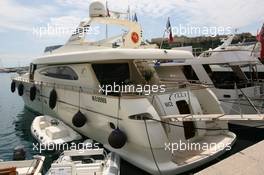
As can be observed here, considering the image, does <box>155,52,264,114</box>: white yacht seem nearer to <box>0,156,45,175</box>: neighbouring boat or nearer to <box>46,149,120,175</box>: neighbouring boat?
<box>46,149,120,175</box>: neighbouring boat

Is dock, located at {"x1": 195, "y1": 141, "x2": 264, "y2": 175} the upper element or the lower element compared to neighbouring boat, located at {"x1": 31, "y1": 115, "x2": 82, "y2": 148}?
upper

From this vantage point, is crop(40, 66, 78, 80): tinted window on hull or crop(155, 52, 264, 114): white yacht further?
crop(155, 52, 264, 114): white yacht

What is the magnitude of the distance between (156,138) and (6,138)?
299 inches

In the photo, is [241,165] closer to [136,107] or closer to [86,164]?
[136,107]

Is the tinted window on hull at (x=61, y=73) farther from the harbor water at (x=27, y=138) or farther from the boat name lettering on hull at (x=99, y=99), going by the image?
the harbor water at (x=27, y=138)

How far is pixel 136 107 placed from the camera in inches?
280

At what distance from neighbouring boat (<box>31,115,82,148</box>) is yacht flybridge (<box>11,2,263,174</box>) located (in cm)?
33

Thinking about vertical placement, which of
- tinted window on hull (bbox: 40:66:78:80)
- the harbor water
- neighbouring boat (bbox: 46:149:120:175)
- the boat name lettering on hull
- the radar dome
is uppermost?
the radar dome

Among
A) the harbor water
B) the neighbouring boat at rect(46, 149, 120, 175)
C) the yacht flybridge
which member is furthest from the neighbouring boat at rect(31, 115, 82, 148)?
the neighbouring boat at rect(46, 149, 120, 175)

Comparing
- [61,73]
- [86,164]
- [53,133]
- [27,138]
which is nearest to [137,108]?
[86,164]

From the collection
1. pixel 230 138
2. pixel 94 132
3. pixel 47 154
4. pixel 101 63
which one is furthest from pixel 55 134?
pixel 230 138

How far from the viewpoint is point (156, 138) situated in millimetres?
6824

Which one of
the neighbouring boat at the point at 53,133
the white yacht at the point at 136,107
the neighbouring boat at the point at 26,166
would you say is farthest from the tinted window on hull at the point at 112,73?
the neighbouring boat at the point at 26,166

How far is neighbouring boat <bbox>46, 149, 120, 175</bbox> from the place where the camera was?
6.23 metres
